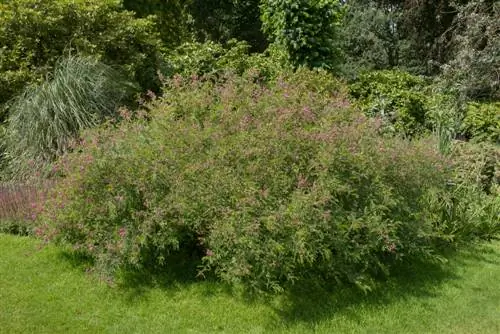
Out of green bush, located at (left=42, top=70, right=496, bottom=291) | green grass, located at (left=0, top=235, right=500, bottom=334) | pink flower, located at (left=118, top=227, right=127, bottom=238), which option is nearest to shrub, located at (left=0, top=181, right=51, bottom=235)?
green grass, located at (left=0, top=235, right=500, bottom=334)

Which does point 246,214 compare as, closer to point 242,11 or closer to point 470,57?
point 470,57

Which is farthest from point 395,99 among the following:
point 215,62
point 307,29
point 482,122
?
point 215,62

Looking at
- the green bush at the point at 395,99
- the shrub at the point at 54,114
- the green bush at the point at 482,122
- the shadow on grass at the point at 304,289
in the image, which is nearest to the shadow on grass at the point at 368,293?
the shadow on grass at the point at 304,289

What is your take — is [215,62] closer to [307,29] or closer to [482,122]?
[307,29]

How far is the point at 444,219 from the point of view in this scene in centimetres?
646

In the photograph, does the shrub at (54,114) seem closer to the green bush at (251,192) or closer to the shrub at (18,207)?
the shrub at (18,207)

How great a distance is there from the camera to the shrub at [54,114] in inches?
311

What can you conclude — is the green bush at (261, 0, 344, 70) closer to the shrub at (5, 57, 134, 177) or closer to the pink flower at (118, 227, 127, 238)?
the shrub at (5, 57, 134, 177)

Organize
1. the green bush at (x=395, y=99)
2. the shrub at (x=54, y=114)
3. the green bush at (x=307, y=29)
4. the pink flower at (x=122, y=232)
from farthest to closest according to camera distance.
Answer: the green bush at (x=307, y=29), the green bush at (x=395, y=99), the shrub at (x=54, y=114), the pink flower at (x=122, y=232)

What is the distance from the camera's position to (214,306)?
16.0 ft

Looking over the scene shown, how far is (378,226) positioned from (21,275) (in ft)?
10.9

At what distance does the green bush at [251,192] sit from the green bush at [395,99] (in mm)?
4064

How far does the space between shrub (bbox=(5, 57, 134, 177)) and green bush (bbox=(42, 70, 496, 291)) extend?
251 centimetres

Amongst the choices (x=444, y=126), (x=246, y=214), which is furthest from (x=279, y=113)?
(x=444, y=126)
